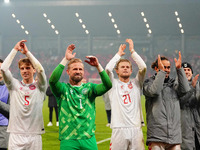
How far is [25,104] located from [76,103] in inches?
30.4

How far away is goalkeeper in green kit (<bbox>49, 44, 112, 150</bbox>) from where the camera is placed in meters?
4.49

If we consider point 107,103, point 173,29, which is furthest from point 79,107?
point 173,29

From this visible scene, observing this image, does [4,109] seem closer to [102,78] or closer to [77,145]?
[77,145]

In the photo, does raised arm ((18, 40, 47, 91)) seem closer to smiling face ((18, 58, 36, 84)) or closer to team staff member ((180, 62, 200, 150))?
smiling face ((18, 58, 36, 84))

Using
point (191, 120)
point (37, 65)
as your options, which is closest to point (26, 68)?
point (37, 65)

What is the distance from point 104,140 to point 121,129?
16.8 feet

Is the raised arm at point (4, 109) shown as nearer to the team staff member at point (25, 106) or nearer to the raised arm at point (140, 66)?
the team staff member at point (25, 106)

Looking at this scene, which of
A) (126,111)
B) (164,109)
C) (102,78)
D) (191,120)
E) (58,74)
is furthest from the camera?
(191,120)

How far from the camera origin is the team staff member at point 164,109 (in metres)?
5.26

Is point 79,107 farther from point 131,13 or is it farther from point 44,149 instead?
point 131,13

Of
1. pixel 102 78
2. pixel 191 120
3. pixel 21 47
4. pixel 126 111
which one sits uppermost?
pixel 21 47

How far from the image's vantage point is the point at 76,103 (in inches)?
181

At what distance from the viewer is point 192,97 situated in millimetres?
6156

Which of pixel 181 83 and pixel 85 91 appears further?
pixel 181 83
